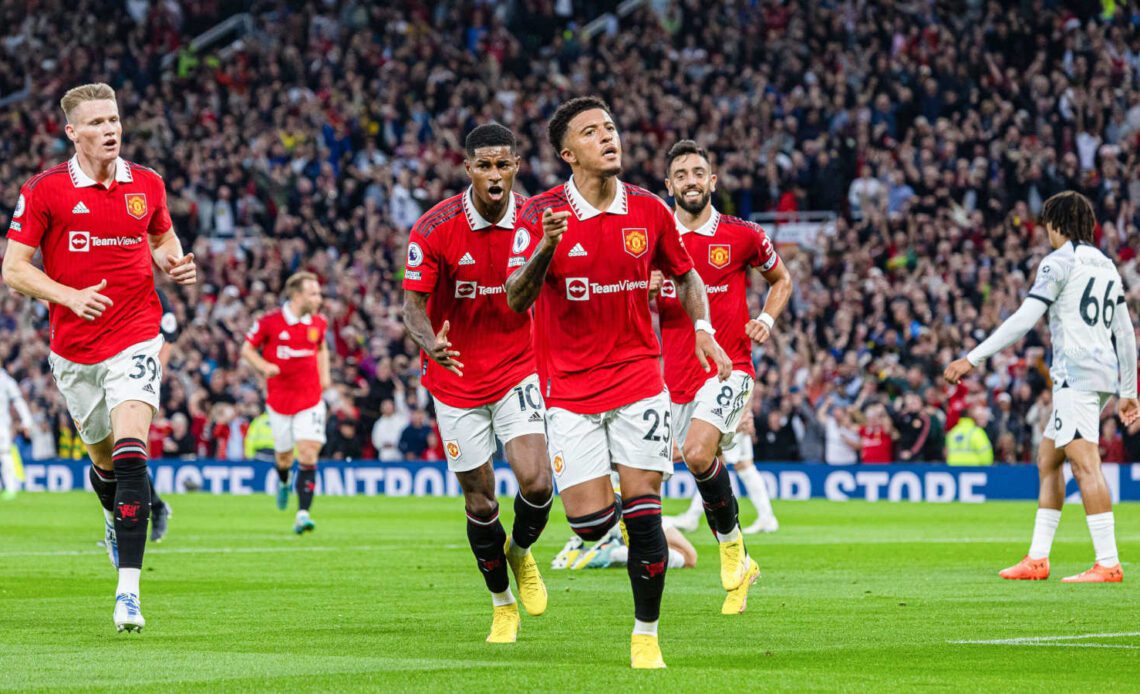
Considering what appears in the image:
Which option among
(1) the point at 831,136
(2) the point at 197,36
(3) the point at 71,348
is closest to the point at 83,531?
(3) the point at 71,348

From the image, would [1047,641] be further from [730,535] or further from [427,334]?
[427,334]

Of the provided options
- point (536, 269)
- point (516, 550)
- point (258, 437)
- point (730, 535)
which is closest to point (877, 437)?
point (258, 437)

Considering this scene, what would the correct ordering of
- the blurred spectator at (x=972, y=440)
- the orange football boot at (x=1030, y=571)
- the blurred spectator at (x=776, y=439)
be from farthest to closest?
the blurred spectator at (x=776, y=439), the blurred spectator at (x=972, y=440), the orange football boot at (x=1030, y=571)

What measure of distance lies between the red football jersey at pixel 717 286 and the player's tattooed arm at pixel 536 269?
12.4 feet

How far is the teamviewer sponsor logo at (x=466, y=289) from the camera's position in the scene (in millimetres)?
9570

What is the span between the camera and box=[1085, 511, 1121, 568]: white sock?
12.6 m

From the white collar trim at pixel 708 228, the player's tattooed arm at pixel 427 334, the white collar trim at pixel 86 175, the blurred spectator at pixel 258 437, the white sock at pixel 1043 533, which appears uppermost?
the white collar trim at pixel 86 175

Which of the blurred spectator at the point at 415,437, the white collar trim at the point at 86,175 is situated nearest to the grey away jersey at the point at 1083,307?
the white collar trim at the point at 86,175

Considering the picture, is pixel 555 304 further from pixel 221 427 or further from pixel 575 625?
pixel 221 427

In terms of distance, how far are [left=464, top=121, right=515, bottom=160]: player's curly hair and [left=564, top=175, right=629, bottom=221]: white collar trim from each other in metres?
1.12

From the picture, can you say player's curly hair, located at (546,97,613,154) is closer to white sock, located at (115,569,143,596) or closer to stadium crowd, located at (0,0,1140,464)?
white sock, located at (115,569,143,596)

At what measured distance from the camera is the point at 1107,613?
10352 mm

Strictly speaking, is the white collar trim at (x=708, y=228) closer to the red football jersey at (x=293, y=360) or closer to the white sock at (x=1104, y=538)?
the white sock at (x=1104, y=538)

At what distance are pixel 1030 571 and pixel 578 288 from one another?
586 cm
